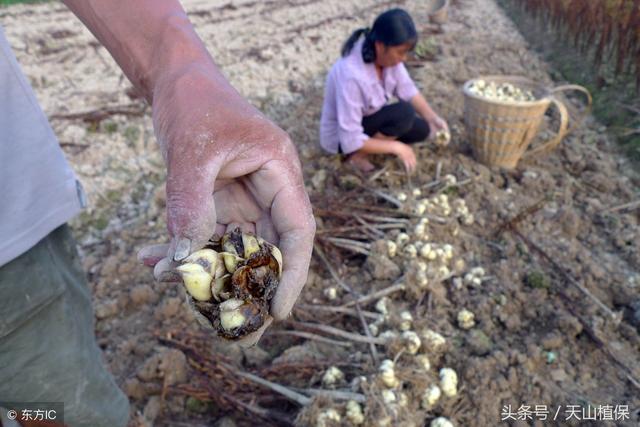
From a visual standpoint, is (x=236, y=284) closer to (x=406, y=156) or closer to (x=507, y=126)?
(x=406, y=156)

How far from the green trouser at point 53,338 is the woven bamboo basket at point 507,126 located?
2989 millimetres

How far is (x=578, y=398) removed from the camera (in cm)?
216

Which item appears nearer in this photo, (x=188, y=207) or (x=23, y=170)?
(x=188, y=207)

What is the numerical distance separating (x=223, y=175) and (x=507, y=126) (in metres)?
2.83

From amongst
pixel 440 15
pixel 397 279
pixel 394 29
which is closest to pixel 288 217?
pixel 397 279

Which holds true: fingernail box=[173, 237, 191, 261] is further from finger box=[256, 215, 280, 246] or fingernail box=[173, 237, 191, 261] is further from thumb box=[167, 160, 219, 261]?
finger box=[256, 215, 280, 246]

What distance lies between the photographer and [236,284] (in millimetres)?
1346

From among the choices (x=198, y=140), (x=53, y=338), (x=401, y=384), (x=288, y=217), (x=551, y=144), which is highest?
(x=198, y=140)

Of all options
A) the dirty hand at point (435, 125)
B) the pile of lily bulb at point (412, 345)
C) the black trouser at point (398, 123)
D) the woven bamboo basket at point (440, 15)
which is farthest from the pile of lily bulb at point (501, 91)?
the woven bamboo basket at point (440, 15)

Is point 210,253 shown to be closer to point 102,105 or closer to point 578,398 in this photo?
point 578,398

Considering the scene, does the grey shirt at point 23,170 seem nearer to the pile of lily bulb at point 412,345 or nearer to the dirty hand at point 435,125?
the pile of lily bulb at point 412,345

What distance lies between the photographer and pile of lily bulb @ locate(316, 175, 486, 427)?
201 centimetres

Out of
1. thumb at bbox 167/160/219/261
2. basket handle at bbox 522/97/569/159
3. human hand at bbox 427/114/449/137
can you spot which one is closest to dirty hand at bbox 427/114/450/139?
human hand at bbox 427/114/449/137

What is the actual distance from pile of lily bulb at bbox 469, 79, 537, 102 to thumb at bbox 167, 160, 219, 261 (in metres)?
3.10
